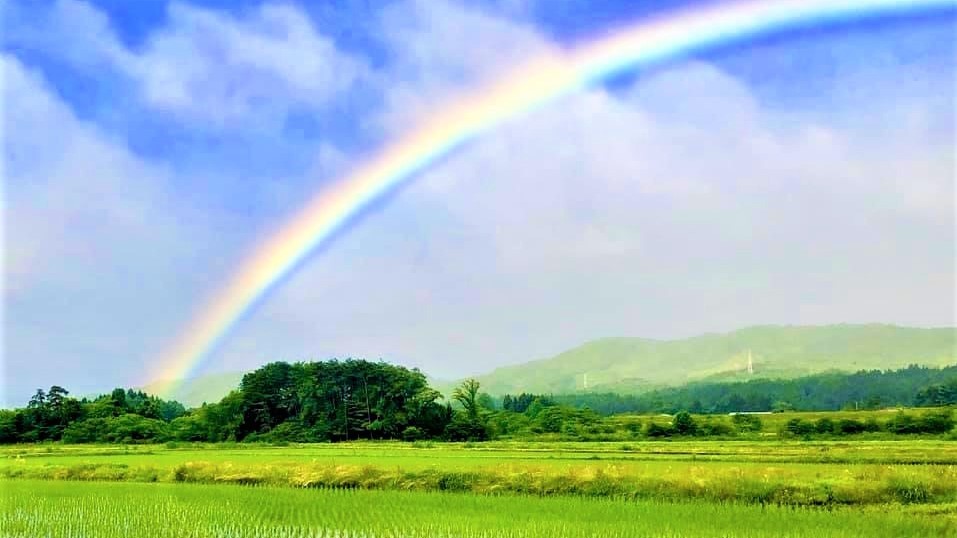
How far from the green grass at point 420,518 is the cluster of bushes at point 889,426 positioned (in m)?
27.9

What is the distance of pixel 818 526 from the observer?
11.9 meters

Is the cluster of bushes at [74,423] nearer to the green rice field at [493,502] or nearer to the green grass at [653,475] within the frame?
the green grass at [653,475]

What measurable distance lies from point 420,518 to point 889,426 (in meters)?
34.2

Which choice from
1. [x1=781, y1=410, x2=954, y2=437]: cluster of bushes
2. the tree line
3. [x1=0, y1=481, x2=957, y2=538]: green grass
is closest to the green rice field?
[x1=0, y1=481, x2=957, y2=538]: green grass

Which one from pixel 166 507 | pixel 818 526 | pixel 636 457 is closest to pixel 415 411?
pixel 636 457

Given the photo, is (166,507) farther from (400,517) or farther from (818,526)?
(818,526)

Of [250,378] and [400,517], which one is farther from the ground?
[250,378]

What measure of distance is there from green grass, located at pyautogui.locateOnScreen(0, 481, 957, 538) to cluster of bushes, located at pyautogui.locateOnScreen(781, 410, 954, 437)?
91.6ft

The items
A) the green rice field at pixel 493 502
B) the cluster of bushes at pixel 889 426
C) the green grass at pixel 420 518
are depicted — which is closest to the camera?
the green grass at pixel 420 518

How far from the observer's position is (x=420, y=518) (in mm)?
13555

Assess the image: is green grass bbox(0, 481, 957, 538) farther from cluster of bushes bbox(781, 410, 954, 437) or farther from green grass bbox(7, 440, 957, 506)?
cluster of bushes bbox(781, 410, 954, 437)

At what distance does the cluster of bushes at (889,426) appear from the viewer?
124 feet

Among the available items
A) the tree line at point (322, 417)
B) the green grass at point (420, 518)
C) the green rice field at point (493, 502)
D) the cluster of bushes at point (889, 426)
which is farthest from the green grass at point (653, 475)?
the tree line at point (322, 417)

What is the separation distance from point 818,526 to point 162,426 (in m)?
47.0
